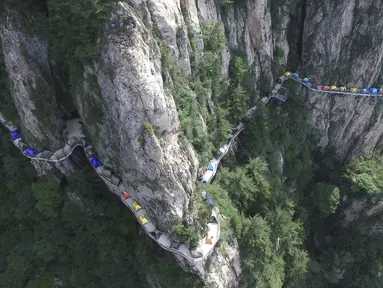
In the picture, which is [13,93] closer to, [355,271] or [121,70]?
[121,70]

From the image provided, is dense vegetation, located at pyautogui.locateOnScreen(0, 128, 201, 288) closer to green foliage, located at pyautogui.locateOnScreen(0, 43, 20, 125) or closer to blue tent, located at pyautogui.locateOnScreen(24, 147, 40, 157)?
blue tent, located at pyautogui.locateOnScreen(24, 147, 40, 157)

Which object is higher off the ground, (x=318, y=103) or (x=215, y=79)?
(x=215, y=79)

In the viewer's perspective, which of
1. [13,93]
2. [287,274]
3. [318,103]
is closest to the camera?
[13,93]

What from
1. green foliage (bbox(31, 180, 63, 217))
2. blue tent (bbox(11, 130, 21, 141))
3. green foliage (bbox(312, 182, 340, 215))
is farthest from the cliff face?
green foliage (bbox(312, 182, 340, 215))

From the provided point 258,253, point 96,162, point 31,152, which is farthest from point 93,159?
point 258,253

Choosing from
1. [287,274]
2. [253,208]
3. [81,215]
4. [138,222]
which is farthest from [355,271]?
[81,215]

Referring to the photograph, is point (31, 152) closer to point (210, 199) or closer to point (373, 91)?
point (210, 199)
